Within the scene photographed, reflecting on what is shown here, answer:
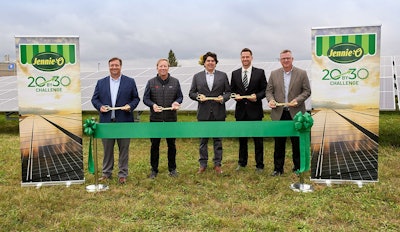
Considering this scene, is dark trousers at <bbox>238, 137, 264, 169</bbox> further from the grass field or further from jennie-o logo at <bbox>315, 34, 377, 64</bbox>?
jennie-o logo at <bbox>315, 34, 377, 64</bbox>

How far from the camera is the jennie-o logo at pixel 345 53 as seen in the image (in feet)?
16.3

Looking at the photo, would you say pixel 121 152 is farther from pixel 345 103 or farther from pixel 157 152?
pixel 345 103

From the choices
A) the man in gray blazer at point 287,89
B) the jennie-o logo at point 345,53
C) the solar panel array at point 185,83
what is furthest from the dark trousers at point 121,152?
the solar panel array at point 185,83

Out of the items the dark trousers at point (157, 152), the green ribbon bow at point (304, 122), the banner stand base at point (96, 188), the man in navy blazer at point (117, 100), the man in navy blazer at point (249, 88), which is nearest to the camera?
the green ribbon bow at point (304, 122)

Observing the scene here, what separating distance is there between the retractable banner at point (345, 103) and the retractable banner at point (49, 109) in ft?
11.1

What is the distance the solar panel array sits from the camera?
29.1 feet

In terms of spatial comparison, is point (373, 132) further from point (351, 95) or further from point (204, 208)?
point (204, 208)

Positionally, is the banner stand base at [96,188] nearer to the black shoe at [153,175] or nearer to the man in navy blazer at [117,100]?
the man in navy blazer at [117,100]

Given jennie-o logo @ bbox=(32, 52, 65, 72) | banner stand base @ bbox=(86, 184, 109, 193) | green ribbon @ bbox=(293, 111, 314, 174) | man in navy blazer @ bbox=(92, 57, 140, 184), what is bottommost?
banner stand base @ bbox=(86, 184, 109, 193)

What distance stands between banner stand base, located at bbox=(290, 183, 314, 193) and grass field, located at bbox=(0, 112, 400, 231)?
3.3 inches

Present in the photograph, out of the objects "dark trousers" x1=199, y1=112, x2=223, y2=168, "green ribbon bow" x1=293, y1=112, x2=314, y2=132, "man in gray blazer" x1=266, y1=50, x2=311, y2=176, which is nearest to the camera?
"green ribbon bow" x1=293, y1=112, x2=314, y2=132

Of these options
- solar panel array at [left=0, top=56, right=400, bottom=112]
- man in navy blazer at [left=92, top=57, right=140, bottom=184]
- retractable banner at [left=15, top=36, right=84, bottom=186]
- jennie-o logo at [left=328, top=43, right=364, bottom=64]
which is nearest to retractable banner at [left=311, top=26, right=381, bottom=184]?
jennie-o logo at [left=328, top=43, right=364, bottom=64]

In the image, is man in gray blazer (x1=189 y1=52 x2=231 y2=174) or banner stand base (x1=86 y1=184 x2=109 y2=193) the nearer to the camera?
banner stand base (x1=86 y1=184 x2=109 y2=193)

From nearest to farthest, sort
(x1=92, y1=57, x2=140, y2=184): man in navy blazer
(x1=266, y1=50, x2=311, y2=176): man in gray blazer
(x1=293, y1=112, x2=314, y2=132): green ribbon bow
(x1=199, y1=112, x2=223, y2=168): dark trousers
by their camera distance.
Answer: (x1=293, y1=112, x2=314, y2=132): green ribbon bow, (x1=92, y1=57, x2=140, y2=184): man in navy blazer, (x1=266, y1=50, x2=311, y2=176): man in gray blazer, (x1=199, y1=112, x2=223, y2=168): dark trousers
